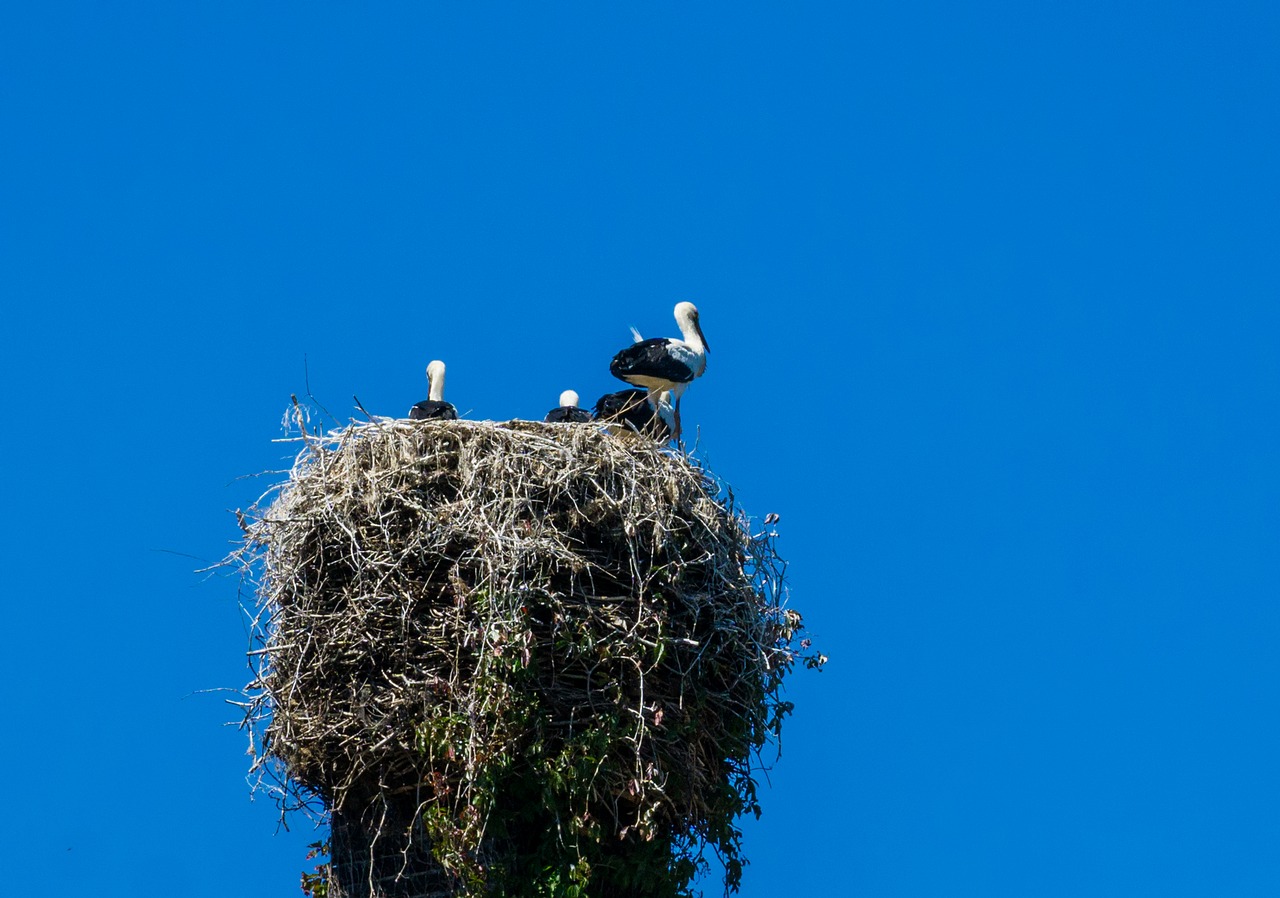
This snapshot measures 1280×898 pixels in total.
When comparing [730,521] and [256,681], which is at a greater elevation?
[730,521]

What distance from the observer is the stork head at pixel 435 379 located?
64.6 feet

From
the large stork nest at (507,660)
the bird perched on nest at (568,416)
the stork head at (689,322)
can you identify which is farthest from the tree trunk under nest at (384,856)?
the stork head at (689,322)

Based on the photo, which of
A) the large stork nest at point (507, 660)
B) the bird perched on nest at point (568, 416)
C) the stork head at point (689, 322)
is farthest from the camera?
the stork head at point (689, 322)

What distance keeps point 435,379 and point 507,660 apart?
727cm

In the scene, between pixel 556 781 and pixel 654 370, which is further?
pixel 654 370

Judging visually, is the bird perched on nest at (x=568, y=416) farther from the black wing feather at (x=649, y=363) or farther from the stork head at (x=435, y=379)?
the stork head at (x=435, y=379)

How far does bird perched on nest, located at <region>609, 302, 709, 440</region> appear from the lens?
16672 millimetres

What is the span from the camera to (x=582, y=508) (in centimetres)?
1373

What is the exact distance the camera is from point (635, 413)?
15930mm

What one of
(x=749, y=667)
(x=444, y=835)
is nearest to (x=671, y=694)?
(x=749, y=667)

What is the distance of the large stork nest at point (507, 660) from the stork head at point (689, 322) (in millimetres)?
4084

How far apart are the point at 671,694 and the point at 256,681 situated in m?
2.76

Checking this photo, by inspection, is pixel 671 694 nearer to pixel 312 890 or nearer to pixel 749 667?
pixel 749 667

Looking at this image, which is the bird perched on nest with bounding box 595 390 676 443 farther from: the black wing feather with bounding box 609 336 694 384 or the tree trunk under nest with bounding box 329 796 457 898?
the tree trunk under nest with bounding box 329 796 457 898
